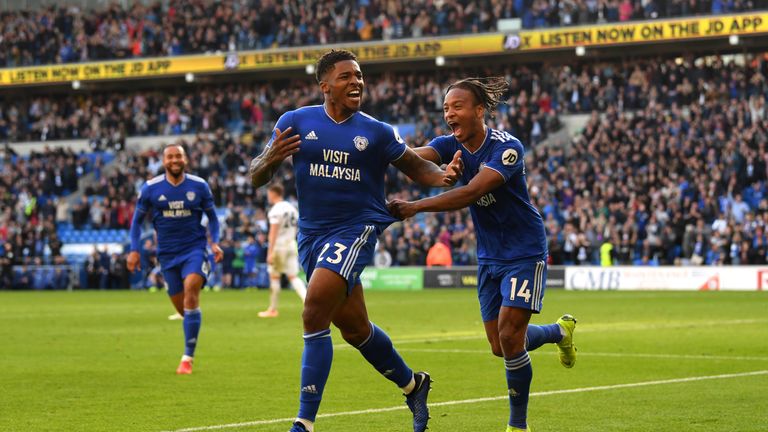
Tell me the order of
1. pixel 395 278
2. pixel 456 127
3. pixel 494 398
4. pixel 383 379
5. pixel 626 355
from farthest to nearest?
pixel 395 278, pixel 626 355, pixel 383 379, pixel 494 398, pixel 456 127

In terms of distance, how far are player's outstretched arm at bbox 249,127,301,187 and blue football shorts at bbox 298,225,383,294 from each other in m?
0.53

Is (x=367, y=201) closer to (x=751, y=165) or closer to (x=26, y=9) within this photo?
(x=751, y=165)

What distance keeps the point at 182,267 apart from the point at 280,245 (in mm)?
11026

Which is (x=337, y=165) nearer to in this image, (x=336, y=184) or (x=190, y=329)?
(x=336, y=184)

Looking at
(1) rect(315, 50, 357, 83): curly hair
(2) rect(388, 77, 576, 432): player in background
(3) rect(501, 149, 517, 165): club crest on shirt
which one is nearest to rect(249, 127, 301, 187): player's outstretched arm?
(1) rect(315, 50, 357, 83): curly hair

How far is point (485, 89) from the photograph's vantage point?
8930 millimetres

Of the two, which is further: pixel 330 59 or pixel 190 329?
pixel 190 329

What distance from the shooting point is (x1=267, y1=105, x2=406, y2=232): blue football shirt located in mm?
8336

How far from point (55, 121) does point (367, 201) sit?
5287 centimetres

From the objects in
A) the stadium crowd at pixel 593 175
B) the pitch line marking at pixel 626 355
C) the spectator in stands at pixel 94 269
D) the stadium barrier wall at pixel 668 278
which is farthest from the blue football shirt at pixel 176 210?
the spectator in stands at pixel 94 269

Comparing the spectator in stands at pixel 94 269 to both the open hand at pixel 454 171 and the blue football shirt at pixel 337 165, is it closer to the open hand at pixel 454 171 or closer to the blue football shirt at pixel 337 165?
the blue football shirt at pixel 337 165

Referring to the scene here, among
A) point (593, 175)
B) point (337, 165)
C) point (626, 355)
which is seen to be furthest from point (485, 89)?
point (593, 175)

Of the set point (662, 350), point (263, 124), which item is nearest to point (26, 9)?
point (263, 124)

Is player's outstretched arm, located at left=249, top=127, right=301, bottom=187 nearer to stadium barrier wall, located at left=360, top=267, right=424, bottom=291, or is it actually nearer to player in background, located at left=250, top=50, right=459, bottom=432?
player in background, located at left=250, top=50, right=459, bottom=432
